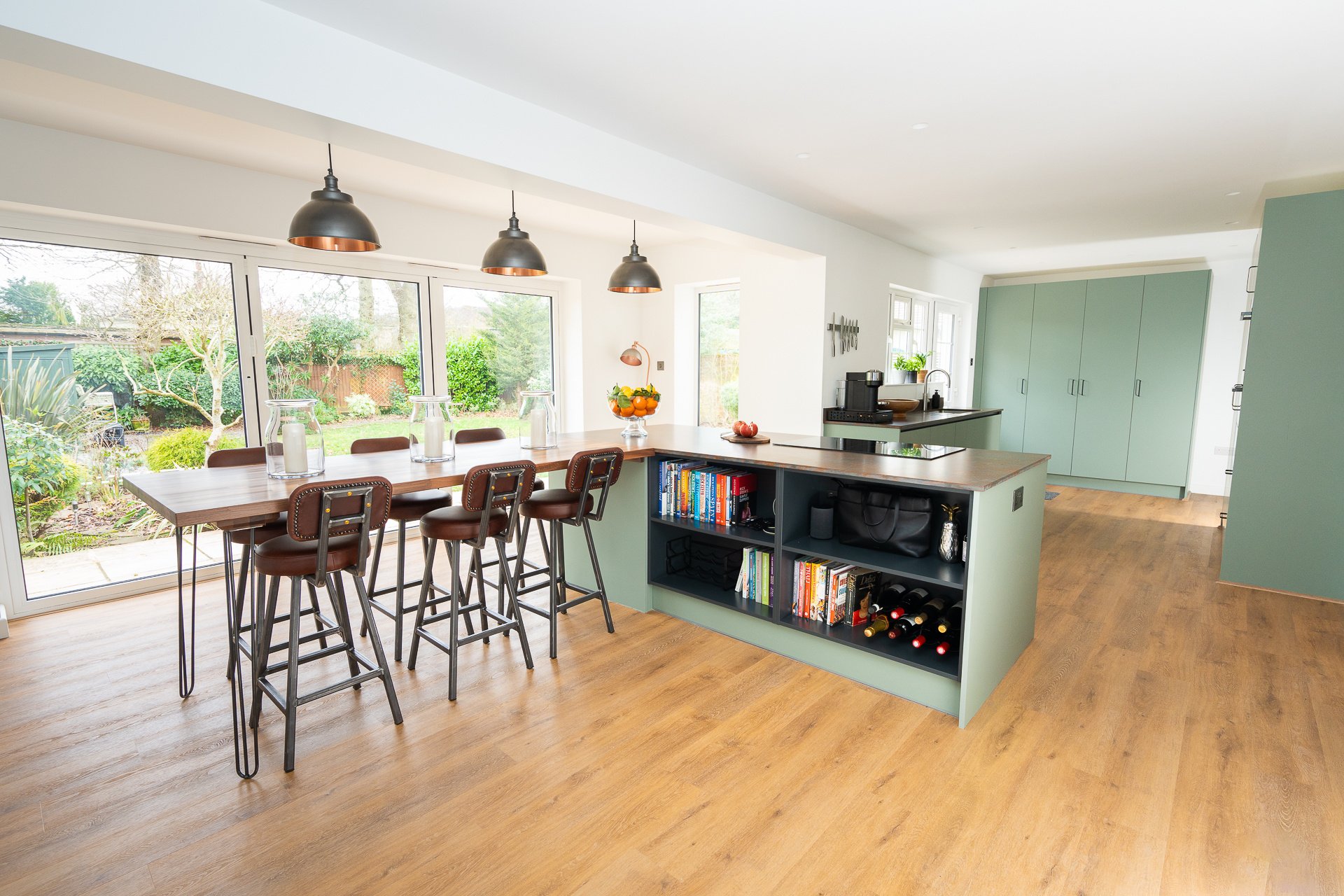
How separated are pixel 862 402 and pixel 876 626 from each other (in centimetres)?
261

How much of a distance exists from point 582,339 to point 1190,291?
587cm

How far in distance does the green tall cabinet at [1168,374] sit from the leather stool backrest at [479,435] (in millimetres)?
6426

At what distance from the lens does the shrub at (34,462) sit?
3275 millimetres

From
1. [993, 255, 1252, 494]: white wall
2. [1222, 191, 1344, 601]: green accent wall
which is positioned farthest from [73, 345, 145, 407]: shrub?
[993, 255, 1252, 494]: white wall

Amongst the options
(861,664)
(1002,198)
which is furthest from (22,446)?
(1002,198)

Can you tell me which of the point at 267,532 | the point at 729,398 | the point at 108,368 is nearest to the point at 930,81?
the point at 267,532

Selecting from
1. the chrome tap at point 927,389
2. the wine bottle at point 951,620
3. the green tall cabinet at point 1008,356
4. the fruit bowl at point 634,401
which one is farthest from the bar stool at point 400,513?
the green tall cabinet at point 1008,356

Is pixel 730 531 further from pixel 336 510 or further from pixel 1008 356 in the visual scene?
pixel 1008 356

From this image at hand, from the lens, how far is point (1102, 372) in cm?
675

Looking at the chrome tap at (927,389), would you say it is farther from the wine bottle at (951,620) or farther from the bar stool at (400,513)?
the bar stool at (400,513)

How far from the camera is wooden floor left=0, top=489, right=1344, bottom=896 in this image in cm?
173

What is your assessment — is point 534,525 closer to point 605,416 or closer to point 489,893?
point 605,416

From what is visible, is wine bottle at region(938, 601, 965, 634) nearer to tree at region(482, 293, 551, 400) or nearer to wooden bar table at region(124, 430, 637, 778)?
wooden bar table at region(124, 430, 637, 778)

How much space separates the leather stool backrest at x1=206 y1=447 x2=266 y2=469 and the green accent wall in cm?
529
